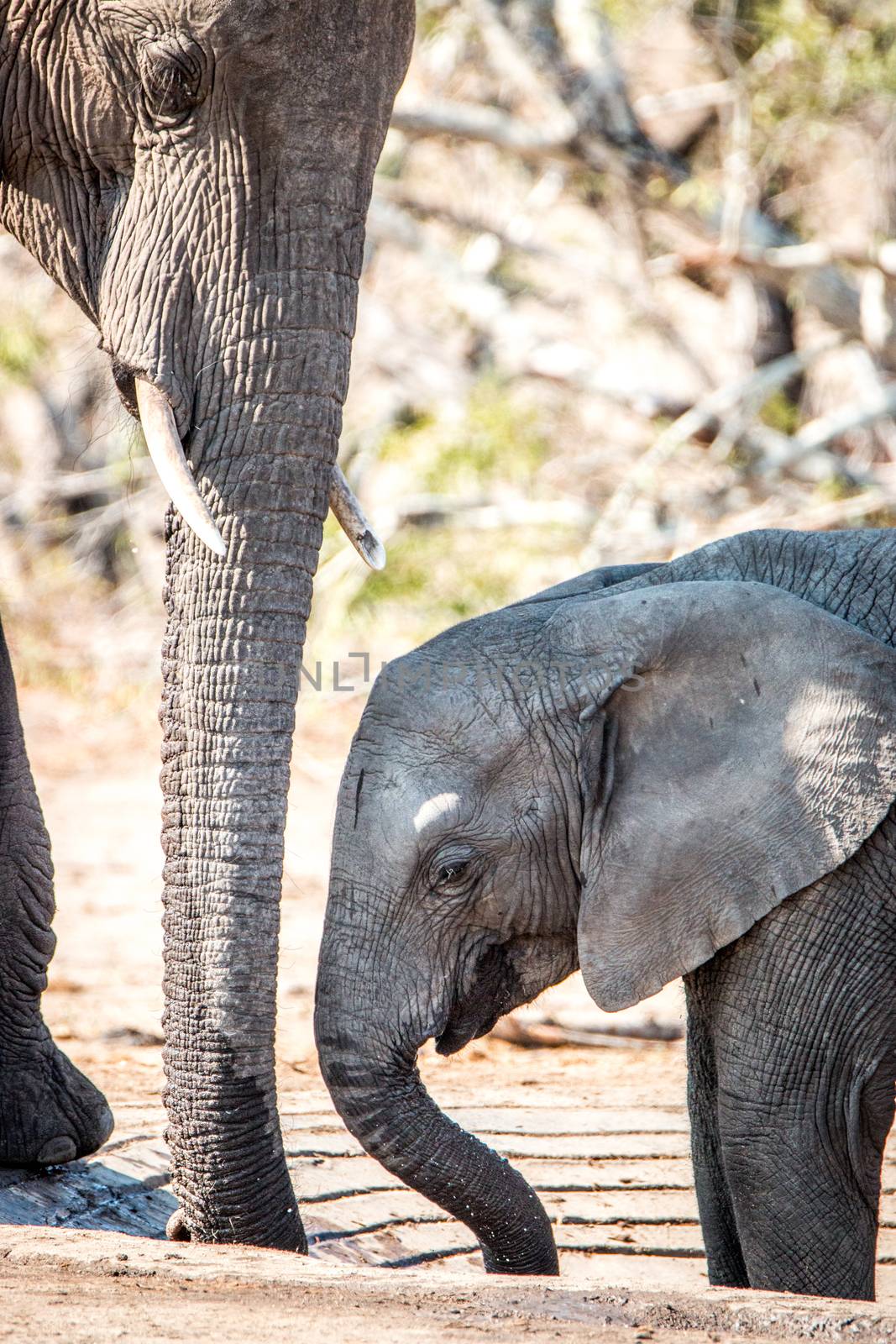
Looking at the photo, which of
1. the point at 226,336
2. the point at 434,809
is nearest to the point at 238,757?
the point at 434,809

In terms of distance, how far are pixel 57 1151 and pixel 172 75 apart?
2.29m

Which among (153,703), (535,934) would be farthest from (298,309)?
(153,703)

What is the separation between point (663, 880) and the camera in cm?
331

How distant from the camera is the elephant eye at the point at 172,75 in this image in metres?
3.38

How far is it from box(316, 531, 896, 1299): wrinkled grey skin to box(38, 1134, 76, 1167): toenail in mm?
1006

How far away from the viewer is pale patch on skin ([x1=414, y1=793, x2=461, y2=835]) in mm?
3268

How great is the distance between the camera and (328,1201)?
13.5 feet

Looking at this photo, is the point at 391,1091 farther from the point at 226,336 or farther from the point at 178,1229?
the point at 226,336

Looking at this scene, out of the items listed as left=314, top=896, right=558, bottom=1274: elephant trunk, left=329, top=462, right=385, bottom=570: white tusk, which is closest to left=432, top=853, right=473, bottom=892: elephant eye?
left=314, top=896, right=558, bottom=1274: elephant trunk

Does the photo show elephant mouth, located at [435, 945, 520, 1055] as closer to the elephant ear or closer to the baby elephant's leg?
the elephant ear

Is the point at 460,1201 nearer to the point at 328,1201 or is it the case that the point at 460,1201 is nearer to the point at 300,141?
the point at 328,1201

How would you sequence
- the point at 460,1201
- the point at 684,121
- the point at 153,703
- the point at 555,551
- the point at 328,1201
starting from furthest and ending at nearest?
the point at 684,121, the point at 153,703, the point at 555,551, the point at 328,1201, the point at 460,1201

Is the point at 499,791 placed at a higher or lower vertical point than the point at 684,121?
lower

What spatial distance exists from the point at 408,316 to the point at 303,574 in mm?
8279
